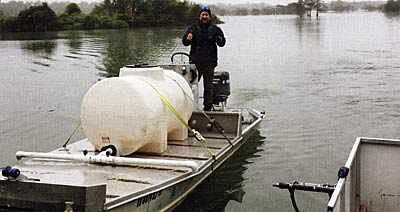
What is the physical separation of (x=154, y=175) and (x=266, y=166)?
3.58 m

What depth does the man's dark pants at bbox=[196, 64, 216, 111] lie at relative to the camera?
10570mm

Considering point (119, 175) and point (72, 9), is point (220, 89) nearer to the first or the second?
point (119, 175)

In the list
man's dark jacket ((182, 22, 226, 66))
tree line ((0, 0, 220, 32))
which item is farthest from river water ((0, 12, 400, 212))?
tree line ((0, 0, 220, 32))

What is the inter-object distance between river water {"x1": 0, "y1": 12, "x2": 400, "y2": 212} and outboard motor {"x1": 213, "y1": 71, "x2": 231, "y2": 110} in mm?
1038

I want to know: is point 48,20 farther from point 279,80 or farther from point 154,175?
point 154,175

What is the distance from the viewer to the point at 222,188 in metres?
9.05

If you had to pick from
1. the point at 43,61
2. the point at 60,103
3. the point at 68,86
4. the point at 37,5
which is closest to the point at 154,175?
the point at 60,103

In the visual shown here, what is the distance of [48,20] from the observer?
2552 inches

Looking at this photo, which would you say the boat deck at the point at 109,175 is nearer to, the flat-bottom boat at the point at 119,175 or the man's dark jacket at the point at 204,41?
the flat-bottom boat at the point at 119,175

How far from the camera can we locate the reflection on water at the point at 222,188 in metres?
8.27

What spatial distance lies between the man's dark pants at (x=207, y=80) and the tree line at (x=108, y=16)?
183 feet

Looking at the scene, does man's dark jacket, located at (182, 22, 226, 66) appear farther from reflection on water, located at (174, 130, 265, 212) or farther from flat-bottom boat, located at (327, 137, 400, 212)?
flat-bottom boat, located at (327, 137, 400, 212)

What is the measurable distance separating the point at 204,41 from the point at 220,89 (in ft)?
5.39

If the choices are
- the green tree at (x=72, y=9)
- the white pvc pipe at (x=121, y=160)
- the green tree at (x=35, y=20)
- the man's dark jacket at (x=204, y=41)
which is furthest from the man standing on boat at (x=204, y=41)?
the green tree at (x=72, y=9)
